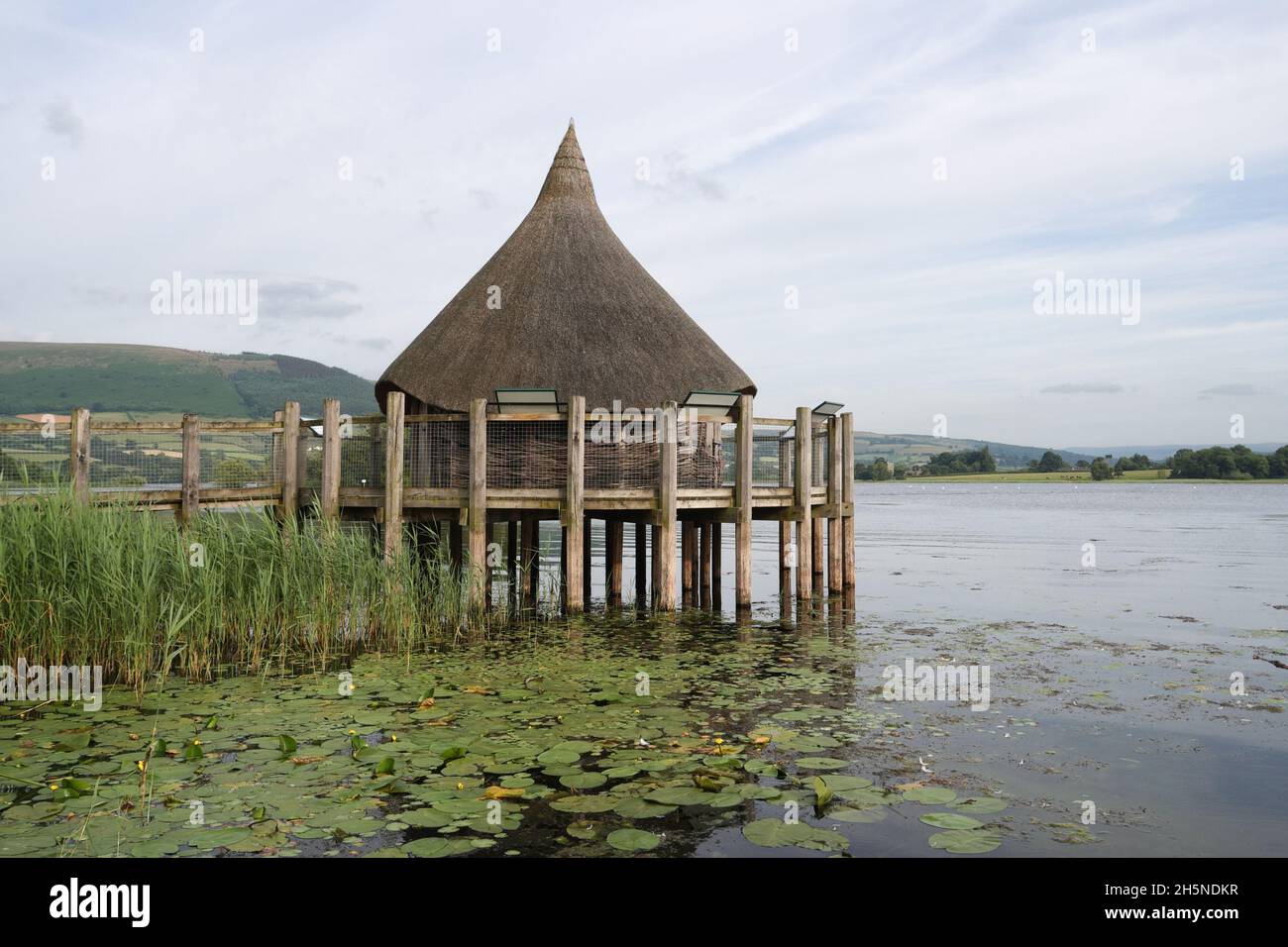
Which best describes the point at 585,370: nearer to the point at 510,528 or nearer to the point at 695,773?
the point at 510,528

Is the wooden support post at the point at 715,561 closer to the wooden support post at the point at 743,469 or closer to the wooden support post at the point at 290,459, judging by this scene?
the wooden support post at the point at 743,469

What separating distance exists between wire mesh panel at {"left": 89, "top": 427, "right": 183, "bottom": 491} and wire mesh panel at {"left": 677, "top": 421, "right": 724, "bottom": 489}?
657cm

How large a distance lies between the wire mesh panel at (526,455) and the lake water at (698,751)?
1968 millimetres

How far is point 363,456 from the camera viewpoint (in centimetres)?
1327

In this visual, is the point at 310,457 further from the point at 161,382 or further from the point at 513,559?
the point at 161,382

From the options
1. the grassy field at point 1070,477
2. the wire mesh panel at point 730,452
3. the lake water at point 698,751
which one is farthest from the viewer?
the grassy field at point 1070,477

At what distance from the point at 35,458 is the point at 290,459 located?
330cm

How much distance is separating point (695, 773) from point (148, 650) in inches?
202

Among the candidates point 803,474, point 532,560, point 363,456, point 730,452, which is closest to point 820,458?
point 803,474

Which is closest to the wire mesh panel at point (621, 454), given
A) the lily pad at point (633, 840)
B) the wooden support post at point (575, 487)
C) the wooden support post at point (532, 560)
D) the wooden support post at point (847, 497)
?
the wooden support post at point (575, 487)

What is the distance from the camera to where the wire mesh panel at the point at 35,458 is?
29.4ft

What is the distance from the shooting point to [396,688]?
812cm

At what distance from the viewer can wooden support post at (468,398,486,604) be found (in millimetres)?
12031
